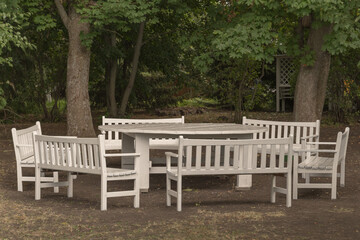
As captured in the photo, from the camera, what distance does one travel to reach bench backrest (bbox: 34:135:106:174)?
300 inches

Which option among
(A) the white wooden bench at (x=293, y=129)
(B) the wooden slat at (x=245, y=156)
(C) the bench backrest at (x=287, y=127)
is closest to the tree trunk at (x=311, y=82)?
(C) the bench backrest at (x=287, y=127)

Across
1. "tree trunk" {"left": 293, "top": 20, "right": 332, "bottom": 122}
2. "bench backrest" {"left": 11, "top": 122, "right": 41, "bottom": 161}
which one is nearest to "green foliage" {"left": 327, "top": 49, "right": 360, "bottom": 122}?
"tree trunk" {"left": 293, "top": 20, "right": 332, "bottom": 122}

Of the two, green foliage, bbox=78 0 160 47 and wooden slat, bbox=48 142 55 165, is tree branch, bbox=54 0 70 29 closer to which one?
green foliage, bbox=78 0 160 47

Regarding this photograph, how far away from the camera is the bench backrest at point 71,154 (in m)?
7.62

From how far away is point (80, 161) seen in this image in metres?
7.93

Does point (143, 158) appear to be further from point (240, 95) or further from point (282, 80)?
point (282, 80)

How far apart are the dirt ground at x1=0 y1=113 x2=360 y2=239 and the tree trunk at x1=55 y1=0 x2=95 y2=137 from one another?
19.3ft

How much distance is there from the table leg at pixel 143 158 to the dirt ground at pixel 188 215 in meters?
0.16

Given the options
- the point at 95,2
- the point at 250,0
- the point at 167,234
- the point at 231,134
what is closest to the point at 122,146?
the point at 231,134

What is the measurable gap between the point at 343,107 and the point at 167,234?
15.9 metres

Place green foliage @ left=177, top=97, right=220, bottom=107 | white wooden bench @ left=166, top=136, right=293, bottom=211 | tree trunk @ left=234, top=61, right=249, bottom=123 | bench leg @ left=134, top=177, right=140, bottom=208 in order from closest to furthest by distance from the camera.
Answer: white wooden bench @ left=166, top=136, right=293, bottom=211
bench leg @ left=134, top=177, right=140, bottom=208
tree trunk @ left=234, top=61, right=249, bottom=123
green foliage @ left=177, top=97, right=220, bottom=107

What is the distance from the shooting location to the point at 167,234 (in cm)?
634

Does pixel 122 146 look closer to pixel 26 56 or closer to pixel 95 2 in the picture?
pixel 95 2

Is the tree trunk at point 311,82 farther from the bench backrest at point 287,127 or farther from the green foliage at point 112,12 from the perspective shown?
the bench backrest at point 287,127
